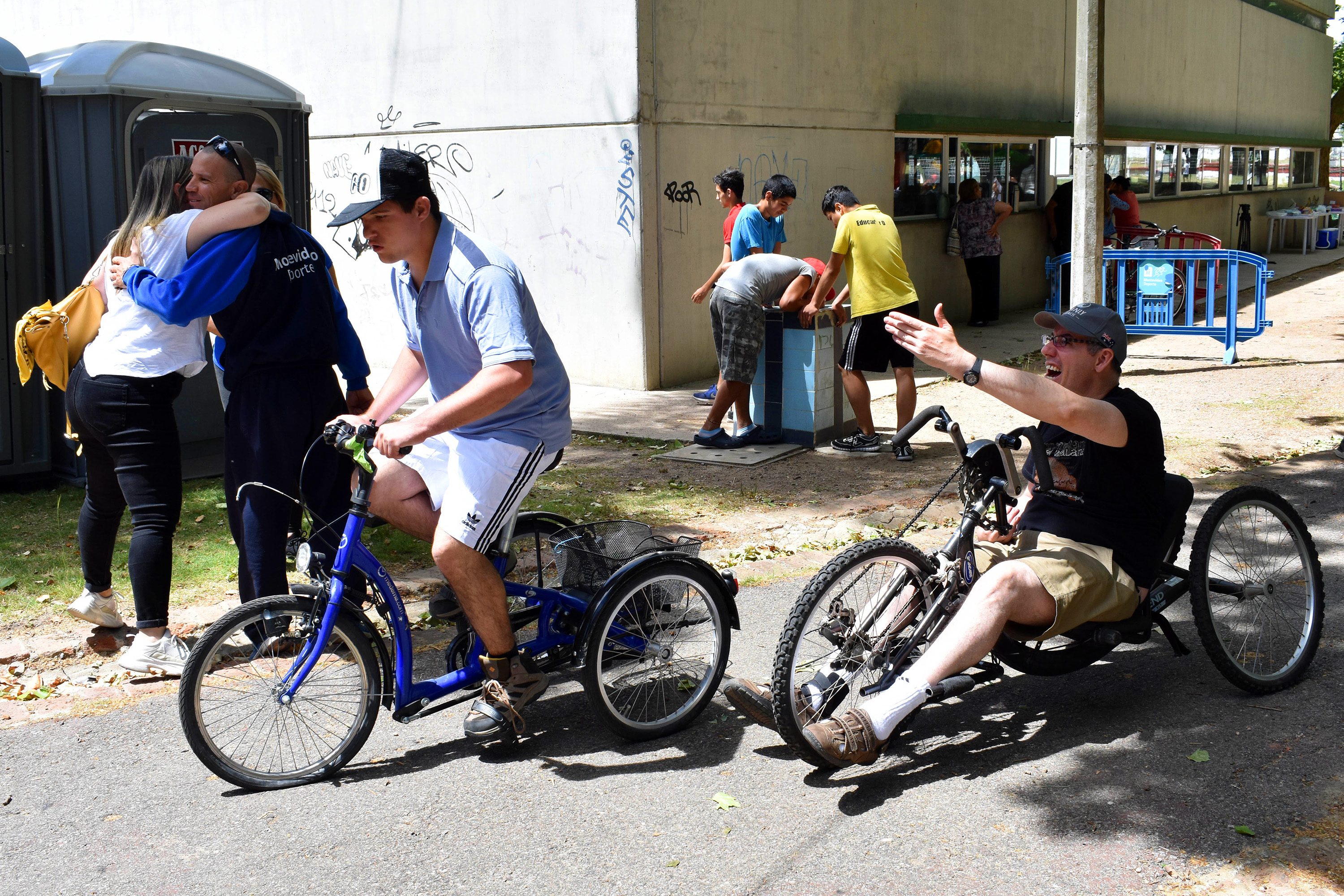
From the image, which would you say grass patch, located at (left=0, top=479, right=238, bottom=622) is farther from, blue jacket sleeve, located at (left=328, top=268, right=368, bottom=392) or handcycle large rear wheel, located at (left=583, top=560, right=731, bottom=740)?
handcycle large rear wheel, located at (left=583, top=560, right=731, bottom=740)

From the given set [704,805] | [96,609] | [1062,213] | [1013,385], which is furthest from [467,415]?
[1062,213]

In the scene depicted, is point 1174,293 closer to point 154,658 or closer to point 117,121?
point 117,121

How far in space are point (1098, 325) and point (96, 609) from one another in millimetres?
3791

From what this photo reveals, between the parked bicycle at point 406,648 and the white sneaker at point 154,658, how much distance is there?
107cm

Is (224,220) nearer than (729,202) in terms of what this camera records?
Yes

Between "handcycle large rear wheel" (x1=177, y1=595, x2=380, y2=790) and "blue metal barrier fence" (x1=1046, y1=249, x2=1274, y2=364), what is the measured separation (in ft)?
32.6

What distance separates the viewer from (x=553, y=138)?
10.9 metres

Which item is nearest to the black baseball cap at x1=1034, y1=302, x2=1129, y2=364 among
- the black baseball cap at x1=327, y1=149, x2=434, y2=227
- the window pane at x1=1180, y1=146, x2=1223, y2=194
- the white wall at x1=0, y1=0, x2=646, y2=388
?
the black baseball cap at x1=327, y1=149, x2=434, y2=227

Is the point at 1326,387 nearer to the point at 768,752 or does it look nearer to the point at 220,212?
the point at 768,752

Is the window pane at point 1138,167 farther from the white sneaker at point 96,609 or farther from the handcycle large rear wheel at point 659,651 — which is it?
Result: the white sneaker at point 96,609

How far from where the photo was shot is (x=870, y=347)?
8.23 metres

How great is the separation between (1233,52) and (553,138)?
18869mm

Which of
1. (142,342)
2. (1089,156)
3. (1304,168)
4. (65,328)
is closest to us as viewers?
(142,342)

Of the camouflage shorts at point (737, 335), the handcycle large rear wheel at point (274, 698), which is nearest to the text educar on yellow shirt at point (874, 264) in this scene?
the camouflage shorts at point (737, 335)
